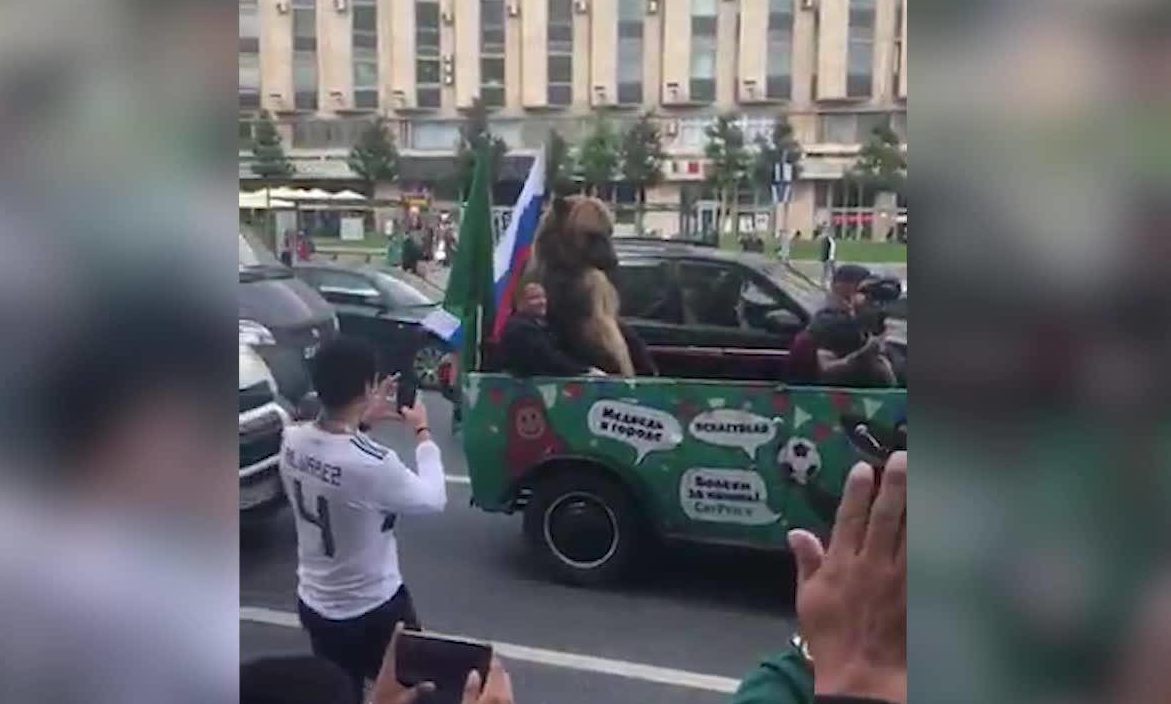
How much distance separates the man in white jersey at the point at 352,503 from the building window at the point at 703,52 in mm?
684

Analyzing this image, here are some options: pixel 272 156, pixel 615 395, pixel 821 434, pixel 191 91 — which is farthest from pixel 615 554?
pixel 191 91

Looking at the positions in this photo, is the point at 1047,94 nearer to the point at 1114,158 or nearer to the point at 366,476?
the point at 1114,158

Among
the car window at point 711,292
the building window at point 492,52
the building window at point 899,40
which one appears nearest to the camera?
the building window at point 899,40

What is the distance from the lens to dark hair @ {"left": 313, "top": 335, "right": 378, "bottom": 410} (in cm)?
208

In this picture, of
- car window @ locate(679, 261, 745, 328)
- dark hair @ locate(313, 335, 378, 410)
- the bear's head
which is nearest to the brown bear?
the bear's head

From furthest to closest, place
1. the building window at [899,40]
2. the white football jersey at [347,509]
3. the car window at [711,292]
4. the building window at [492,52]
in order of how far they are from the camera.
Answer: the white football jersey at [347,509] < the building window at [492,52] < the car window at [711,292] < the building window at [899,40]

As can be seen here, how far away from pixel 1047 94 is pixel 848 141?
0.28 m

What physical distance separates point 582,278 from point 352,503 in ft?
1.89

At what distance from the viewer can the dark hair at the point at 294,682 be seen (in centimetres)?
214

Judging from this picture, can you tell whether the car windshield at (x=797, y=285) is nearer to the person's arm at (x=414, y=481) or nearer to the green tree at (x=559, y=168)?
the green tree at (x=559, y=168)

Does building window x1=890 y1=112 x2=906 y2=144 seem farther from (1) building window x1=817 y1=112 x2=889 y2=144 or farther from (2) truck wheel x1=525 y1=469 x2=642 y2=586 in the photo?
(2) truck wheel x1=525 y1=469 x2=642 y2=586

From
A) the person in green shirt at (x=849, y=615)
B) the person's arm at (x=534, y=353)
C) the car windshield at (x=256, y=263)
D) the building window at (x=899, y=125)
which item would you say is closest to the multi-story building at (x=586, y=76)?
the building window at (x=899, y=125)

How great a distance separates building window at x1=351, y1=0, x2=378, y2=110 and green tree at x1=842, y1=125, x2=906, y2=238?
813 mm

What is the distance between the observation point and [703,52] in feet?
6.23
